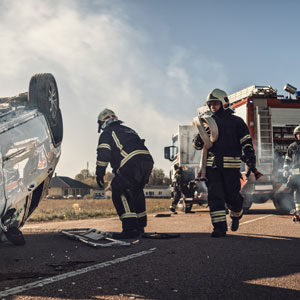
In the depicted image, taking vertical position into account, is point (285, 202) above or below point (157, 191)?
above

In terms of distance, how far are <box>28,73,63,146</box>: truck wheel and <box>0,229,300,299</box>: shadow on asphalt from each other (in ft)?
4.94

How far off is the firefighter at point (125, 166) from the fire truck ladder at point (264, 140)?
18.3 ft

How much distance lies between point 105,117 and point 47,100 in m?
1.05

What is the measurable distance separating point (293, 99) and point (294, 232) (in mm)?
6414

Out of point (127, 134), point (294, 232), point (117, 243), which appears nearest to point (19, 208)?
point (117, 243)

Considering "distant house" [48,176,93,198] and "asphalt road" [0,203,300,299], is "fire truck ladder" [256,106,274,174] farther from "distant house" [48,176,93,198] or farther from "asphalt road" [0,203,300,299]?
"distant house" [48,176,93,198]

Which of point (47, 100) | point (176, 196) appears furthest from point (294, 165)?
point (176, 196)

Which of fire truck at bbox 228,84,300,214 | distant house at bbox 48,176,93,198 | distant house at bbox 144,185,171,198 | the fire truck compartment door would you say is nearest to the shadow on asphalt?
fire truck at bbox 228,84,300,214

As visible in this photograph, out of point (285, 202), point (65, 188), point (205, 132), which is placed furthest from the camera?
point (65, 188)

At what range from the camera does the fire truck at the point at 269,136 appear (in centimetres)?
1066

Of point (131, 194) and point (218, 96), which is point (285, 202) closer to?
point (218, 96)

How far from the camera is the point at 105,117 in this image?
20.0ft

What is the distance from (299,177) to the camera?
25.7 feet

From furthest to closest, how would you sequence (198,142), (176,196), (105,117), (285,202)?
1. (176,196)
2. (285,202)
3. (105,117)
4. (198,142)
